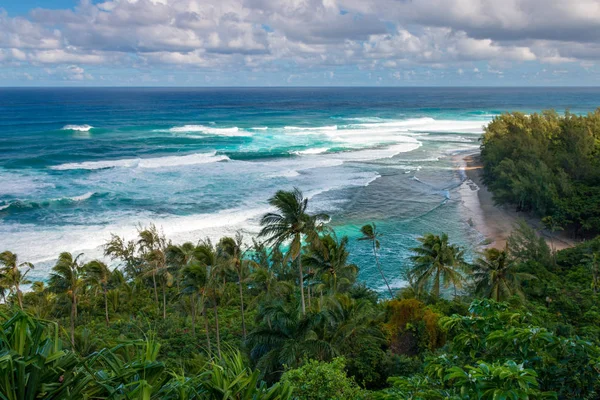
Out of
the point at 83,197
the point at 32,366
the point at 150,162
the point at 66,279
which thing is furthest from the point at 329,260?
the point at 150,162

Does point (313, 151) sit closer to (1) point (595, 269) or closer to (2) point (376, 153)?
(2) point (376, 153)

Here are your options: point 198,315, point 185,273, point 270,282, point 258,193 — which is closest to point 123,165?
point 258,193

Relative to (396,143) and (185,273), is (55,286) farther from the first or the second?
(396,143)

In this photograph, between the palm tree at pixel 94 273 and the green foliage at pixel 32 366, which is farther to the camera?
the palm tree at pixel 94 273

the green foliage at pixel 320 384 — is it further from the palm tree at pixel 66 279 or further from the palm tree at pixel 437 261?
the palm tree at pixel 437 261

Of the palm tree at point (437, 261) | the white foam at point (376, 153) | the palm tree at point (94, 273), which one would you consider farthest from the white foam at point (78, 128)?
the palm tree at point (437, 261)

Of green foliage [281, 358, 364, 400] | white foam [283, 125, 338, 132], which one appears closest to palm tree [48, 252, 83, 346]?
green foliage [281, 358, 364, 400]
